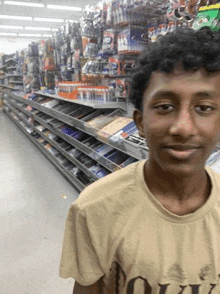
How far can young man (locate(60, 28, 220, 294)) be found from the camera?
521mm

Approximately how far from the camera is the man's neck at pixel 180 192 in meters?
0.63

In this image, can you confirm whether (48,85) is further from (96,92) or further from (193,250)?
Result: (193,250)

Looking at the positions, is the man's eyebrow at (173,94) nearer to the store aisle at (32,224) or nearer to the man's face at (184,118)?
the man's face at (184,118)

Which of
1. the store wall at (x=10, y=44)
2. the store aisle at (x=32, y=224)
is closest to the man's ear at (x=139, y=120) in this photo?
the store aisle at (x=32, y=224)

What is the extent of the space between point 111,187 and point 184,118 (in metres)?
0.30

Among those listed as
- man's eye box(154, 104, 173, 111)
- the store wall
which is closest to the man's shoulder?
man's eye box(154, 104, 173, 111)

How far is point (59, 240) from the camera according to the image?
2.21 metres

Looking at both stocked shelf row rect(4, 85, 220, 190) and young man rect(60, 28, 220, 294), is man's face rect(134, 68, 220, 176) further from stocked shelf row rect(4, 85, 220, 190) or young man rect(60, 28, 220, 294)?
stocked shelf row rect(4, 85, 220, 190)

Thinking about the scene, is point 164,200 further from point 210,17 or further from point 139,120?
point 210,17

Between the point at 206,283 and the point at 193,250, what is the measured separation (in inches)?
4.1

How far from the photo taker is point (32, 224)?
246cm

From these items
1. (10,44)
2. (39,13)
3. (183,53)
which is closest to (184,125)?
(183,53)

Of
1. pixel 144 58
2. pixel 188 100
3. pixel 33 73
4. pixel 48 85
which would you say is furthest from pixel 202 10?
pixel 33 73

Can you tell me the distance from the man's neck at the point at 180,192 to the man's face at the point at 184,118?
0.31 ft
